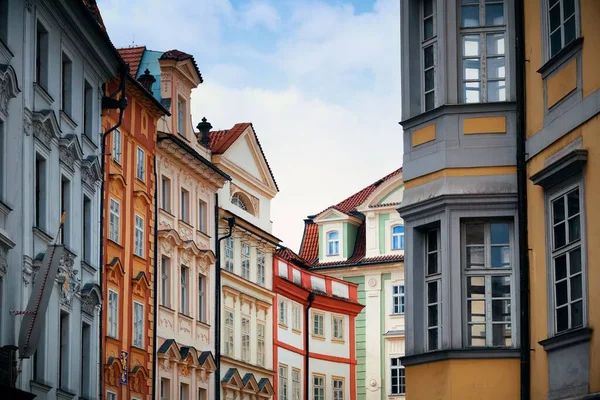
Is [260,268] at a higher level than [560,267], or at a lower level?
higher

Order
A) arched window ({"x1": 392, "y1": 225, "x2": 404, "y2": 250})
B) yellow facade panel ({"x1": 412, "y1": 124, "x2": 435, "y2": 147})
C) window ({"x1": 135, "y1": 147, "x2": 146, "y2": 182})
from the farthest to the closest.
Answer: arched window ({"x1": 392, "y1": 225, "x2": 404, "y2": 250}) → window ({"x1": 135, "y1": 147, "x2": 146, "y2": 182}) → yellow facade panel ({"x1": 412, "y1": 124, "x2": 435, "y2": 147})

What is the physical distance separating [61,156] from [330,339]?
3565 centimetres

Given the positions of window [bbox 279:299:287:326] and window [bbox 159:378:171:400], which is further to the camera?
window [bbox 279:299:287:326]

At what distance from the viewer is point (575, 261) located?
60.5 feet

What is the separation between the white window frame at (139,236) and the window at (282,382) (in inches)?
660

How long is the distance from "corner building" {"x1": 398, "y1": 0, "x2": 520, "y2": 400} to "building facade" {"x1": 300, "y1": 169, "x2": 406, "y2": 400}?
49.4m

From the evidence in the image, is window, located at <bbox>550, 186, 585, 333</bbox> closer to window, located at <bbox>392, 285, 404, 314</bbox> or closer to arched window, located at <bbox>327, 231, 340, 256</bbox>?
window, located at <bbox>392, 285, 404, 314</bbox>

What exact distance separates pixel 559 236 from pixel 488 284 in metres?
2.15

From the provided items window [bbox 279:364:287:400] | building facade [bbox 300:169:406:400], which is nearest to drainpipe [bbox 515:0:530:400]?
window [bbox 279:364:287:400]

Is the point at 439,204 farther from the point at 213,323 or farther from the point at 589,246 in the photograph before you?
the point at 213,323

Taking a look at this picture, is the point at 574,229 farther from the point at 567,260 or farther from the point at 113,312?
the point at 113,312

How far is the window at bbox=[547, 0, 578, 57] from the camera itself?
18.9 meters

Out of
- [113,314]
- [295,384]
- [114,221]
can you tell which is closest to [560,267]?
[113,314]

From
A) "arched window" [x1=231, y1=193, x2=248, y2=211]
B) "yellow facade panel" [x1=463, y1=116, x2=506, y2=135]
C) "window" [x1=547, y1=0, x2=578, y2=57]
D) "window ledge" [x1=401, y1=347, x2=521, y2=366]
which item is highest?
"arched window" [x1=231, y1=193, x2=248, y2=211]
